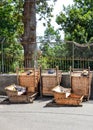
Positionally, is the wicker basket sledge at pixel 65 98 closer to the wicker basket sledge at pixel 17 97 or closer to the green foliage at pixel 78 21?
the wicker basket sledge at pixel 17 97

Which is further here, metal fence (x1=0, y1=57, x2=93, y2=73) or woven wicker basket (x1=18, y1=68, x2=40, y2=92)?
metal fence (x1=0, y1=57, x2=93, y2=73)

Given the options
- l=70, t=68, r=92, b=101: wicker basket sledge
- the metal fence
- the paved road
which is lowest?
the paved road

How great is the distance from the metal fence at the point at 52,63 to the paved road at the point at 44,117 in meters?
2.12

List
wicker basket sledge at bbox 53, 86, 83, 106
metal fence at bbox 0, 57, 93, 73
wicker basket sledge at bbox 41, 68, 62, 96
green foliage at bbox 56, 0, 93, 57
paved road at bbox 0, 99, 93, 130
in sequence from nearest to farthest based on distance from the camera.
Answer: paved road at bbox 0, 99, 93, 130, wicker basket sledge at bbox 53, 86, 83, 106, wicker basket sledge at bbox 41, 68, 62, 96, metal fence at bbox 0, 57, 93, 73, green foliage at bbox 56, 0, 93, 57

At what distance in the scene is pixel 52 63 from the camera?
1385cm

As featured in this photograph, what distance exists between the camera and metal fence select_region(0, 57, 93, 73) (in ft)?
44.4

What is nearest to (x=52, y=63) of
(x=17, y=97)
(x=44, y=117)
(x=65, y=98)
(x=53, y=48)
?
(x=53, y=48)

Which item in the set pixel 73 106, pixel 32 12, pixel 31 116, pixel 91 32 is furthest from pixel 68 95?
pixel 91 32

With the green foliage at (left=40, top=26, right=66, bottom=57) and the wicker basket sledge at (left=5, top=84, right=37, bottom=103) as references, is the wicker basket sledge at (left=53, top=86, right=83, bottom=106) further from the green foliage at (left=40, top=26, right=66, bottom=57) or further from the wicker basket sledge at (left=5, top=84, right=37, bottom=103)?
the green foliage at (left=40, top=26, right=66, bottom=57)

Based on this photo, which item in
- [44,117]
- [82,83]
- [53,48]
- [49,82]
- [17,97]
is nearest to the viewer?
[44,117]

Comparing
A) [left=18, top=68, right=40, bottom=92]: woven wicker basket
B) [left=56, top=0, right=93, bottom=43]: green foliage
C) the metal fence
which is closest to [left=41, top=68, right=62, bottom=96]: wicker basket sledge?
[left=18, top=68, right=40, bottom=92]: woven wicker basket

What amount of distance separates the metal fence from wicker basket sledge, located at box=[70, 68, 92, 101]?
3.89 feet

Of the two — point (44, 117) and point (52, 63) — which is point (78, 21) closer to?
point (52, 63)

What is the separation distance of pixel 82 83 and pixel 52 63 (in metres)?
2.05
